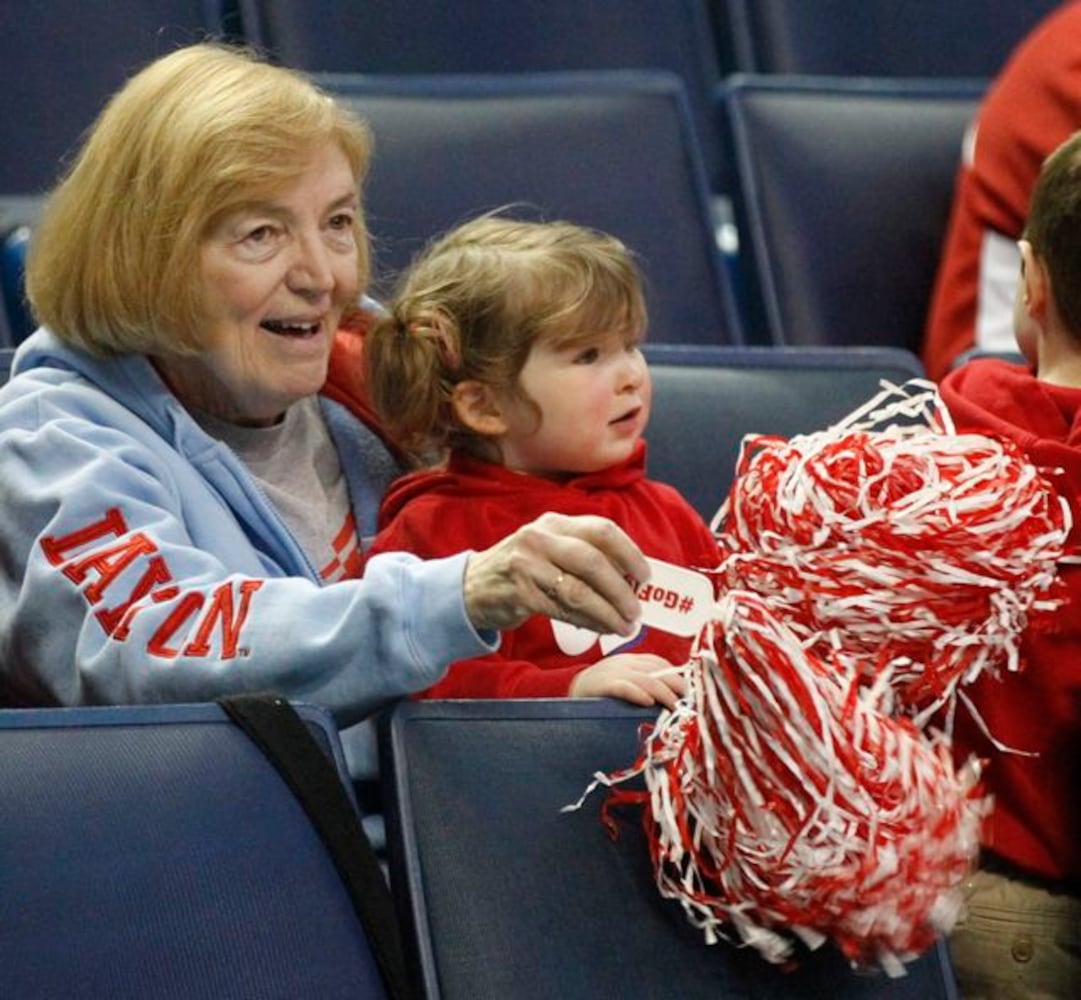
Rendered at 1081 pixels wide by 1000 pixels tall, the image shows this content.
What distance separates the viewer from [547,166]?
2.20 metres

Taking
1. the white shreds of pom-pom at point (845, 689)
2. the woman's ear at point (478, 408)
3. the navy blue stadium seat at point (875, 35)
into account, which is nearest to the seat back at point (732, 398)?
the woman's ear at point (478, 408)

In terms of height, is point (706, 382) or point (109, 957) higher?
point (109, 957)

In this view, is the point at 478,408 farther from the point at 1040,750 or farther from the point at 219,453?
the point at 1040,750

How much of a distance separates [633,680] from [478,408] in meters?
0.31

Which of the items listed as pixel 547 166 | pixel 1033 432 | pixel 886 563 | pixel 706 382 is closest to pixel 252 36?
pixel 547 166

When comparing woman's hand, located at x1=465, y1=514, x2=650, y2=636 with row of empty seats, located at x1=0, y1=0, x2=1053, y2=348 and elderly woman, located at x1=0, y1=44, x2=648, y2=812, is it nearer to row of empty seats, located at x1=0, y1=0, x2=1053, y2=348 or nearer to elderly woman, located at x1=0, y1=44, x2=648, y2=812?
elderly woman, located at x1=0, y1=44, x2=648, y2=812

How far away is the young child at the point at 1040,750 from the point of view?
1454 mm

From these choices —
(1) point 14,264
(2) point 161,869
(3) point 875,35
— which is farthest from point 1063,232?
(3) point 875,35

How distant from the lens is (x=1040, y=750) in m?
1.46

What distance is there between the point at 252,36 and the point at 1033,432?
113 centimetres

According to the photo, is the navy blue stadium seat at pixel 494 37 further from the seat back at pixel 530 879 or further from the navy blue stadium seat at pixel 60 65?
the seat back at pixel 530 879

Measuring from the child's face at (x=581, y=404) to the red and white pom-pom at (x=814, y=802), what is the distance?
38 centimetres

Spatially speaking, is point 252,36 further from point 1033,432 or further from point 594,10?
point 1033,432

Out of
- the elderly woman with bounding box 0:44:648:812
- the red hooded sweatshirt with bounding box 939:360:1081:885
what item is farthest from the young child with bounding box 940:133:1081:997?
the elderly woman with bounding box 0:44:648:812
